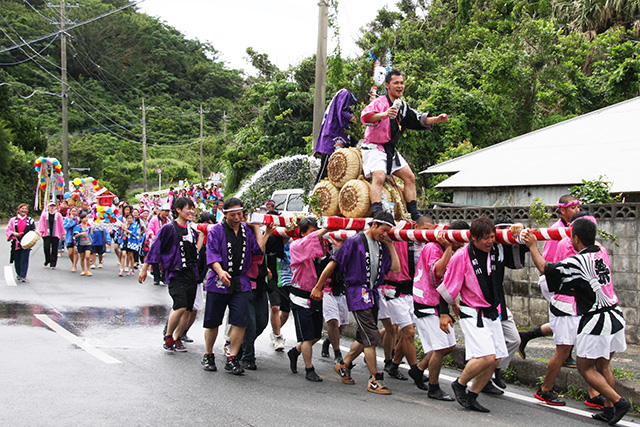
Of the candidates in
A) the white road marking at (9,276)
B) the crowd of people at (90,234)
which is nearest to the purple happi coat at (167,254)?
the crowd of people at (90,234)

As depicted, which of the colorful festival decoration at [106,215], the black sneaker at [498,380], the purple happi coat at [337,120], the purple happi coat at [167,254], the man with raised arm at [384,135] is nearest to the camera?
the black sneaker at [498,380]

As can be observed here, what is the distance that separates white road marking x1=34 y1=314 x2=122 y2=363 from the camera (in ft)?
24.6

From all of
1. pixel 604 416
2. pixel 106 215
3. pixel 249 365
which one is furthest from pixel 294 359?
pixel 106 215

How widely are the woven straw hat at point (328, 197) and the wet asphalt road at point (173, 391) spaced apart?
6.47 ft

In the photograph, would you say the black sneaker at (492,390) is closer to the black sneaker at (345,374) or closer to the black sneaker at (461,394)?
the black sneaker at (461,394)

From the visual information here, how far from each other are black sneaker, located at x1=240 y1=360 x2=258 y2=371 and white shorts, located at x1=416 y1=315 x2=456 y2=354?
6.82 feet

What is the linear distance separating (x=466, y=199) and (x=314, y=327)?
5787 millimetres

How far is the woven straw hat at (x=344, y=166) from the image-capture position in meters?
8.30

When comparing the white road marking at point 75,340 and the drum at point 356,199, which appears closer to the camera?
the white road marking at point 75,340

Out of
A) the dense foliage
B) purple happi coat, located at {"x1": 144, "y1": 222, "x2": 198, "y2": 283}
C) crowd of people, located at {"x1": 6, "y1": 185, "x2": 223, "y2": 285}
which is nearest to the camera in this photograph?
purple happi coat, located at {"x1": 144, "y1": 222, "x2": 198, "y2": 283}

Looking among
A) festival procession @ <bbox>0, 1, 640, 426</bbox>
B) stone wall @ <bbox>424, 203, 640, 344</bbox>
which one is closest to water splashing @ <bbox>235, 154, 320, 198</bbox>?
festival procession @ <bbox>0, 1, 640, 426</bbox>

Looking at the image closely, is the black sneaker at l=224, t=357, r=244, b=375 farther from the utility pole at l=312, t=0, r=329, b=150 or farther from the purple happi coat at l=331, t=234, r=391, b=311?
the utility pole at l=312, t=0, r=329, b=150

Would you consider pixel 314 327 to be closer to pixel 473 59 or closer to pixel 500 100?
pixel 500 100

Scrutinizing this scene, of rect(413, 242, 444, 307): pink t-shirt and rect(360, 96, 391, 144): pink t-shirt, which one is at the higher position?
rect(360, 96, 391, 144): pink t-shirt
